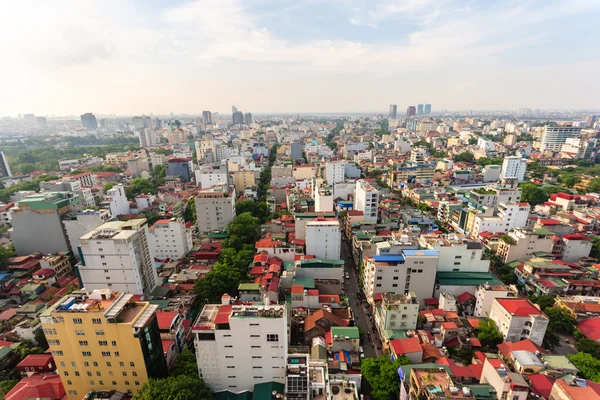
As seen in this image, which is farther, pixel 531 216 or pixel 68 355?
pixel 531 216

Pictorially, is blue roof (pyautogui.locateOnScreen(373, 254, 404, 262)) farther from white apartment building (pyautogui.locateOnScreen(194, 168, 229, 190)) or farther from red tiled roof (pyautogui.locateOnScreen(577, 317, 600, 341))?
white apartment building (pyautogui.locateOnScreen(194, 168, 229, 190))

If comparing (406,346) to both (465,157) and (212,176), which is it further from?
(465,157)

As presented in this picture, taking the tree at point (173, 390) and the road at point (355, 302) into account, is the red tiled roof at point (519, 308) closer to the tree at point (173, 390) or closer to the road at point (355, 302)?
the road at point (355, 302)

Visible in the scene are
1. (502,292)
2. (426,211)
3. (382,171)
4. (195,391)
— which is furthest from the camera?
(382,171)

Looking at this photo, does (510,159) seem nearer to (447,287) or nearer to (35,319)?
(447,287)

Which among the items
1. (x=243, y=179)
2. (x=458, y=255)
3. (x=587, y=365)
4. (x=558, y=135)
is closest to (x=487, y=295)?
(x=458, y=255)

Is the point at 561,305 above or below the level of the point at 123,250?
below

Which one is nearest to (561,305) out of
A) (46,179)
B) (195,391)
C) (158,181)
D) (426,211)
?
(426,211)

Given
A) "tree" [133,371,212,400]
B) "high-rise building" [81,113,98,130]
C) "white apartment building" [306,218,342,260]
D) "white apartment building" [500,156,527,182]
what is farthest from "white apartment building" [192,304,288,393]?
"high-rise building" [81,113,98,130]
